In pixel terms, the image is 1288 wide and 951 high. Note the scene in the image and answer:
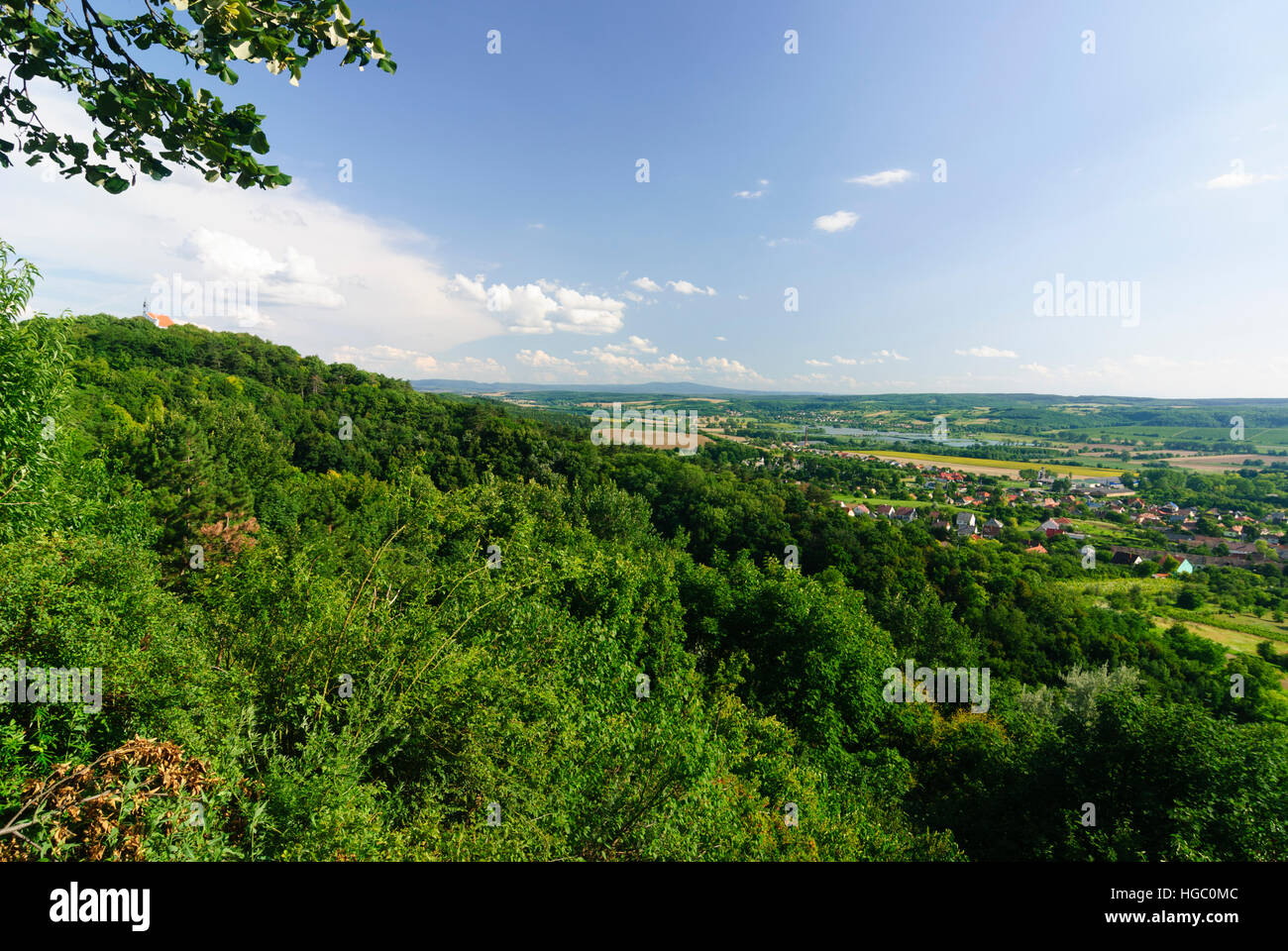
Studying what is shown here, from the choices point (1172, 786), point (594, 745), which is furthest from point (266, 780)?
point (1172, 786)

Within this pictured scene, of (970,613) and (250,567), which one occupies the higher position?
(250,567)

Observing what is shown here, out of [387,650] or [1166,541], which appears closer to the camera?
[387,650]

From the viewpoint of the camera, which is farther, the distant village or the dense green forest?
the distant village

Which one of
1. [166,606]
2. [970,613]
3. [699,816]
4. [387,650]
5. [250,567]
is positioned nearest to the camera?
[699,816]

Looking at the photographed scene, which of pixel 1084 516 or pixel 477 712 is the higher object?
pixel 477 712

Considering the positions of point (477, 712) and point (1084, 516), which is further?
point (1084, 516)

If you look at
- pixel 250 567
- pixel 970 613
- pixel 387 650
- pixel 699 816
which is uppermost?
pixel 250 567

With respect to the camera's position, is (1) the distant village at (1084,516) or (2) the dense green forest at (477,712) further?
(1) the distant village at (1084,516)
